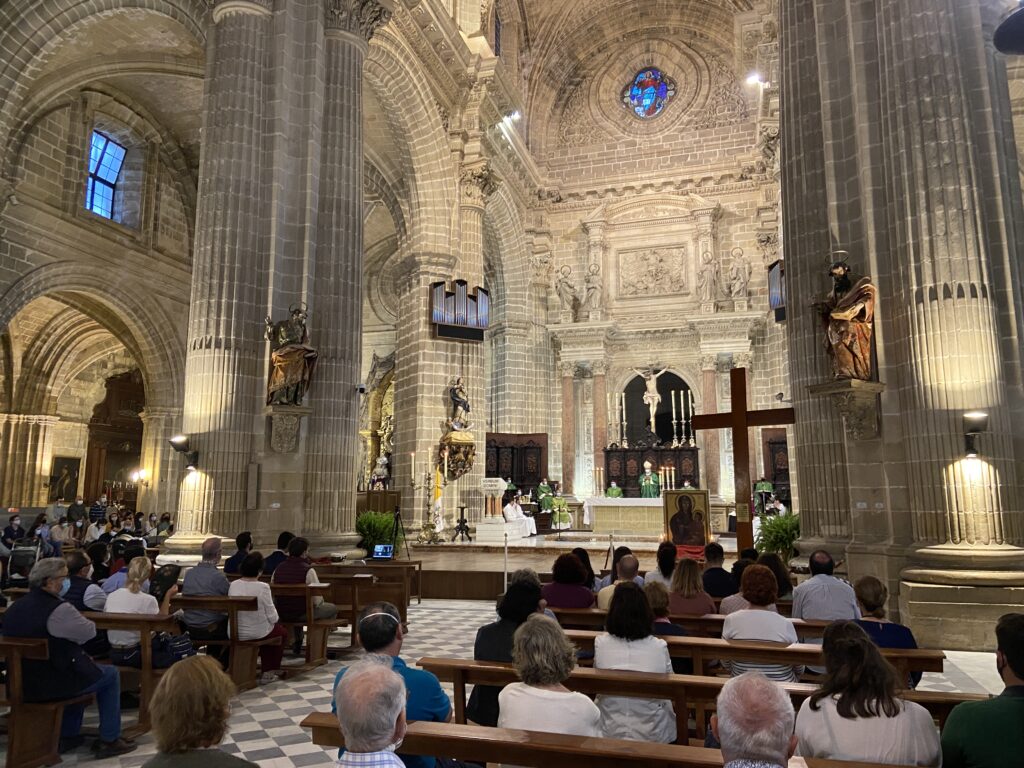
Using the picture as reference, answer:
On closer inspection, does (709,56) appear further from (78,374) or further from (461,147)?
(78,374)

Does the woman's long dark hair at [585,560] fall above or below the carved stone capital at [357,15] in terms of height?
below

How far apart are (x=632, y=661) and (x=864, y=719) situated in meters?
1.27

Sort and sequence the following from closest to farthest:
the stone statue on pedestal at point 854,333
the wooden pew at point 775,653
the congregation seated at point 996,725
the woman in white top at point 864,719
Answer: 1. the congregation seated at point 996,725
2. the woman in white top at point 864,719
3. the wooden pew at point 775,653
4. the stone statue on pedestal at point 854,333

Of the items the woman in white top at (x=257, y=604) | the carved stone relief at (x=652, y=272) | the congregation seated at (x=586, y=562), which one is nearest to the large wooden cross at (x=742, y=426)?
the congregation seated at (x=586, y=562)

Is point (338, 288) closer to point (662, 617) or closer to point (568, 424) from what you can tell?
point (662, 617)

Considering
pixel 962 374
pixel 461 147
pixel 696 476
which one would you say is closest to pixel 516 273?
pixel 461 147

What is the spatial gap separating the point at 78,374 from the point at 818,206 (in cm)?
2391

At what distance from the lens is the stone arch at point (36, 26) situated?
11945 mm

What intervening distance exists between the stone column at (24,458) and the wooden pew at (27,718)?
18160 millimetres

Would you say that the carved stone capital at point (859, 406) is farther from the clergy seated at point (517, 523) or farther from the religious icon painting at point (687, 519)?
the clergy seated at point (517, 523)

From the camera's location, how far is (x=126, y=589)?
224 inches

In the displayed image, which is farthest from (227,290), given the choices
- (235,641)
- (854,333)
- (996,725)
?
(996,725)

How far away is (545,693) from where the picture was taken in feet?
9.78

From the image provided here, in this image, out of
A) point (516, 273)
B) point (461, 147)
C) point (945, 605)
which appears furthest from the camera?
point (516, 273)
